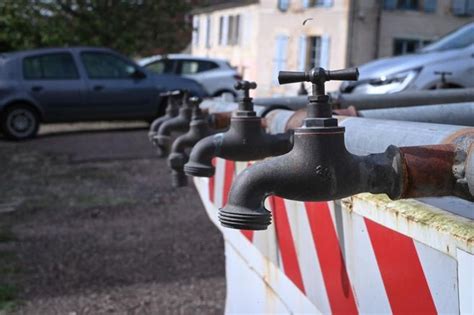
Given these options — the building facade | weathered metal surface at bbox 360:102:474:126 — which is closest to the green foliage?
the building facade

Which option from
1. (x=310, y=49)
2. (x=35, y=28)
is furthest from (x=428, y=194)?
(x=35, y=28)

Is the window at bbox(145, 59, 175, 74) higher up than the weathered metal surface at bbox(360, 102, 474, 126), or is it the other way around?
the weathered metal surface at bbox(360, 102, 474, 126)

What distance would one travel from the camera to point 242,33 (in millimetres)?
17094

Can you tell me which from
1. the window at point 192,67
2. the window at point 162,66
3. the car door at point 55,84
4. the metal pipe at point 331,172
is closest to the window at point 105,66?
the car door at point 55,84

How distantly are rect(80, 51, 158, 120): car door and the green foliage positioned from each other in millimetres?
4312

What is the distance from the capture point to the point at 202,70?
18.5 m

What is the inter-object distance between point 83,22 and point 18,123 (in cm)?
590

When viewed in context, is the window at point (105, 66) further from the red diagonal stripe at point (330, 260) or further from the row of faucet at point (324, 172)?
the row of faucet at point (324, 172)

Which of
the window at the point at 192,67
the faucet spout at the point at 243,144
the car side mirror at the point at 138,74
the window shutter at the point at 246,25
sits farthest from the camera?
the window at the point at 192,67

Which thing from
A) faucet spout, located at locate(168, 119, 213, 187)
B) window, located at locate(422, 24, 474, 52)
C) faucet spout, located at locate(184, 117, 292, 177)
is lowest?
faucet spout, located at locate(168, 119, 213, 187)

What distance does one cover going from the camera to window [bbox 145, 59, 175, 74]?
18.4 meters

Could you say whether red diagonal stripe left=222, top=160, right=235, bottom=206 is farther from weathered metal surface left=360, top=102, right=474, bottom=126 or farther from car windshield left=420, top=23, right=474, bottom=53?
car windshield left=420, top=23, right=474, bottom=53

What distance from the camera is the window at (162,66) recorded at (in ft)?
60.4

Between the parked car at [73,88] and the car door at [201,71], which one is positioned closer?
the parked car at [73,88]
